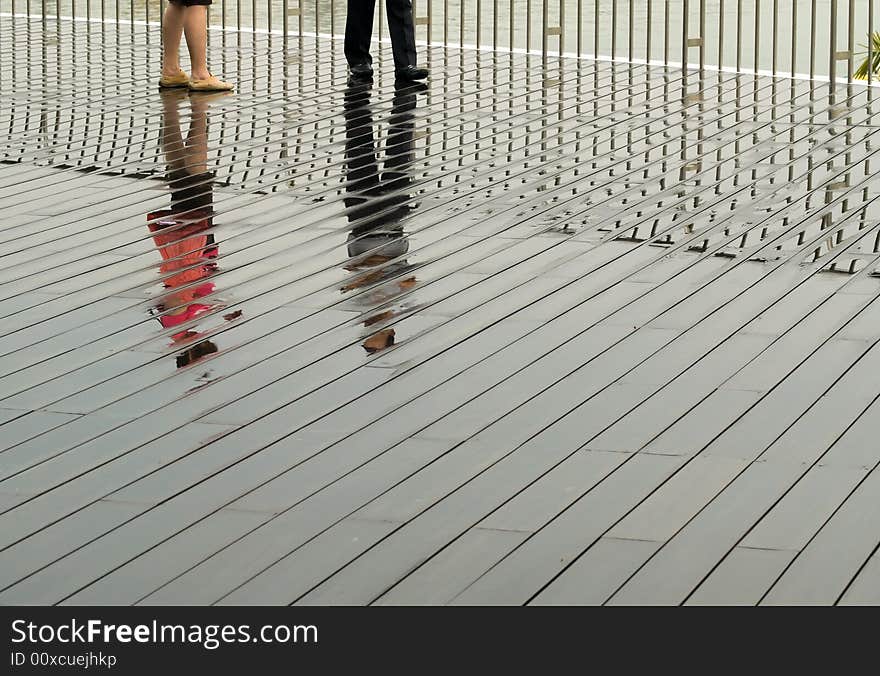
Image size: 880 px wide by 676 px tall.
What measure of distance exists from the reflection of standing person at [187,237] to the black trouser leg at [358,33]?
1.74 m

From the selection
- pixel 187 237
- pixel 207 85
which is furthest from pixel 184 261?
pixel 207 85

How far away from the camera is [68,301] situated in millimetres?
4945

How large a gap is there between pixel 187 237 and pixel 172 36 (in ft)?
12.8

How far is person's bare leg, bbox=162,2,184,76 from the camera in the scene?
9.33m

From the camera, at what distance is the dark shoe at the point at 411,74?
9.71 meters

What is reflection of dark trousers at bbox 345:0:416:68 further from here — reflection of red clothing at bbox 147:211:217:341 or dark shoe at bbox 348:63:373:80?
reflection of red clothing at bbox 147:211:217:341

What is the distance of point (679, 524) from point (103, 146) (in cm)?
500

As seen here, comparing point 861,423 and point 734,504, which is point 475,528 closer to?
point 734,504

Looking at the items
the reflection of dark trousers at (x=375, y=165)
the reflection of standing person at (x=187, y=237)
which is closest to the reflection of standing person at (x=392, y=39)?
the reflection of dark trousers at (x=375, y=165)

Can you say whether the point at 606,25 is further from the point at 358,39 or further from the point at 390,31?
the point at 390,31

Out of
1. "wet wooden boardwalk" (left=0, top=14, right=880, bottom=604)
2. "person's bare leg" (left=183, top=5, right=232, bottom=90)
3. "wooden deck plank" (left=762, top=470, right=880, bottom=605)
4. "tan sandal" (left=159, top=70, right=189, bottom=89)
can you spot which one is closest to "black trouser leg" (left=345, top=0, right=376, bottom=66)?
"person's bare leg" (left=183, top=5, right=232, bottom=90)

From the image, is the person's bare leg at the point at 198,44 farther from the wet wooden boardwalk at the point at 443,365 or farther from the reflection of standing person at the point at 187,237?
the wet wooden boardwalk at the point at 443,365

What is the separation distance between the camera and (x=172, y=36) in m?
9.39
